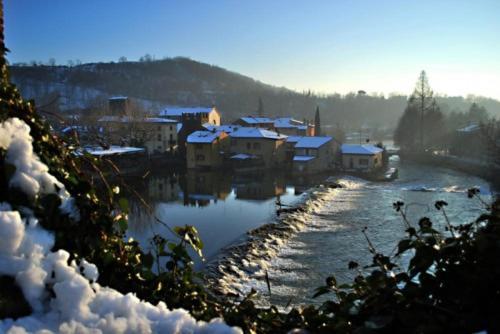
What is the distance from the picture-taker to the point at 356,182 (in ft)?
90.0

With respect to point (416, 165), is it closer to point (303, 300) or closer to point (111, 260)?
point (303, 300)

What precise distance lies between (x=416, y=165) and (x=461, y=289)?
37.6m

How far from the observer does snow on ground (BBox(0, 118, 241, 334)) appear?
109 cm

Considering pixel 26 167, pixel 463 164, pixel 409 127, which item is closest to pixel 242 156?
pixel 463 164

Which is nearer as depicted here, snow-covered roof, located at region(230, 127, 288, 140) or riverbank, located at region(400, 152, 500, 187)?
riverbank, located at region(400, 152, 500, 187)

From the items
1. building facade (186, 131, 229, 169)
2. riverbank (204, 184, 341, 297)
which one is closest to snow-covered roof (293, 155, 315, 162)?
building facade (186, 131, 229, 169)

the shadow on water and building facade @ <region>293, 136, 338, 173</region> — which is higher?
building facade @ <region>293, 136, 338, 173</region>

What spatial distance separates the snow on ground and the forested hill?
265 ft

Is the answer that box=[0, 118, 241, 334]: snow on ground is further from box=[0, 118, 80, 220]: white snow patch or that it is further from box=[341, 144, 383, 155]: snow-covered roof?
box=[341, 144, 383, 155]: snow-covered roof

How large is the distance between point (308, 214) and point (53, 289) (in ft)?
56.9

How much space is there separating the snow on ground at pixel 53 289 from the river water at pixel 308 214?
3493mm

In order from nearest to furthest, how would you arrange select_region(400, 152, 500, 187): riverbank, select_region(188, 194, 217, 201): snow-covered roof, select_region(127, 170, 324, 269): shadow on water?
select_region(127, 170, 324, 269): shadow on water < select_region(188, 194, 217, 201): snow-covered roof < select_region(400, 152, 500, 187): riverbank

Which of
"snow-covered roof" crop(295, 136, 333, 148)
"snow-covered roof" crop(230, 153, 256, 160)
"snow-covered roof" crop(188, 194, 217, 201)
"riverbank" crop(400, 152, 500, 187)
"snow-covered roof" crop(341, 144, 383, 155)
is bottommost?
"snow-covered roof" crop(188, 194, 217, 201)

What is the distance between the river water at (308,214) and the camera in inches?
437
